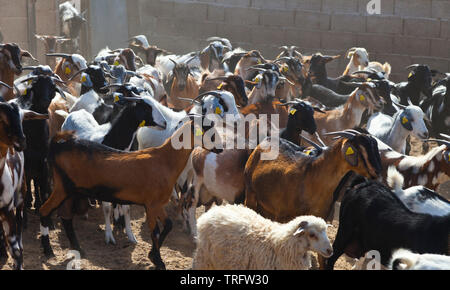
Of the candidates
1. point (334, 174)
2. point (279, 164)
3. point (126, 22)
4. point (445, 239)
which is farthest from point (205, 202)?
point (126, 22)

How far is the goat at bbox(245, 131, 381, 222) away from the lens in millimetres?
6465

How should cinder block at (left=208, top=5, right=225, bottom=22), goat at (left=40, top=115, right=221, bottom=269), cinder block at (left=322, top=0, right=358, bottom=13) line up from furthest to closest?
cinder block at (left=208, top=5, right=225, bottom=22) → cinder block at (left=322, top=0, right=358, bottom=13) → goat at (left=40, top=115, right=221, bottom=269)

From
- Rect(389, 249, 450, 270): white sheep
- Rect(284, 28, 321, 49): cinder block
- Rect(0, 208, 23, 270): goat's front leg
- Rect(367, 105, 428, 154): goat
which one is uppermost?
Rect(284, 28, 321, 49): cinder block

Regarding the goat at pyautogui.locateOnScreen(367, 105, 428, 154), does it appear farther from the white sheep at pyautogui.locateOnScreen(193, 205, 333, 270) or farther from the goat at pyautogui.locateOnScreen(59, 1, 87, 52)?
the goat at pyautogui.locateOnScreen(59, 1, 87, 52)

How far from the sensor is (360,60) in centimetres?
1516

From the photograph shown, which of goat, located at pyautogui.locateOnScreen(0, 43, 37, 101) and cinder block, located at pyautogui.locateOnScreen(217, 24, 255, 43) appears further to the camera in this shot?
cinder block, located at pyautogui.locateOnScreen(217, 24, 255, 43)

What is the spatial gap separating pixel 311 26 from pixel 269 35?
111 centimetres

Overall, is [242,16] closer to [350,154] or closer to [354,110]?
[354,110]

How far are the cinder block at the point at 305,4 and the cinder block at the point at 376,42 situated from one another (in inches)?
52.7

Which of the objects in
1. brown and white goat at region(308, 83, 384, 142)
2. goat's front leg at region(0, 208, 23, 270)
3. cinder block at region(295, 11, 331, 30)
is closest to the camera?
goat's front leg at region(0, 208, 23, 270)

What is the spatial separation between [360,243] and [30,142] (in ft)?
A: 12.1

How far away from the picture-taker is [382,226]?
6043 mm

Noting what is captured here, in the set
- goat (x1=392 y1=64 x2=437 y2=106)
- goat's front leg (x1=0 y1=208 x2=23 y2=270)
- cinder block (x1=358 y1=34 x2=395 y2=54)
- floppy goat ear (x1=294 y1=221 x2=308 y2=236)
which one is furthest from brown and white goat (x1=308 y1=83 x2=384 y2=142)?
cinder block (x1=358 y1=34 x2=395 y2=54)
